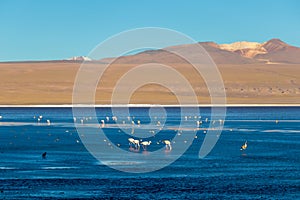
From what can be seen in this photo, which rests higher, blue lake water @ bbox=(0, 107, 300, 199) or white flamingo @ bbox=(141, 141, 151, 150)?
white flamingo @ bbox=(141, 141, 151, 150)

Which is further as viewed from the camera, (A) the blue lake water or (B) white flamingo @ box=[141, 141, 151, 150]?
(B) white flamingo @ box=[141, 141, 151, 150]

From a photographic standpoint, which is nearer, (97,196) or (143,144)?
(97,196)

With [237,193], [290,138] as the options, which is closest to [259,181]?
[237,193]

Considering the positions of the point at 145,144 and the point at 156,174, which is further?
the point at 145,144

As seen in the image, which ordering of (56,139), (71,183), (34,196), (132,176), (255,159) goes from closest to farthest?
(34,196) → (71,183) → (132,176) → (255,159) → (56,139)

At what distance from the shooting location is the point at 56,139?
279 ft

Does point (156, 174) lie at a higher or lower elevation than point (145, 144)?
lower

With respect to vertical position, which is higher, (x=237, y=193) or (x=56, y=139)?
(x=56, y=139)

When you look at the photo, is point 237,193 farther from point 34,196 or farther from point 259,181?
point 34,196

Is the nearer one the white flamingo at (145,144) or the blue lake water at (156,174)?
the blue lake water at (156,174)

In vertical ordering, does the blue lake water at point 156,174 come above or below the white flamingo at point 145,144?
below

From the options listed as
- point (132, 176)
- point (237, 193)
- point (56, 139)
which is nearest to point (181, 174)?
point (132, 176)

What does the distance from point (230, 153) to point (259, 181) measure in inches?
741

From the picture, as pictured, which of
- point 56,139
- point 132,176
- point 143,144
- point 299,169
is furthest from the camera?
point 56,139
